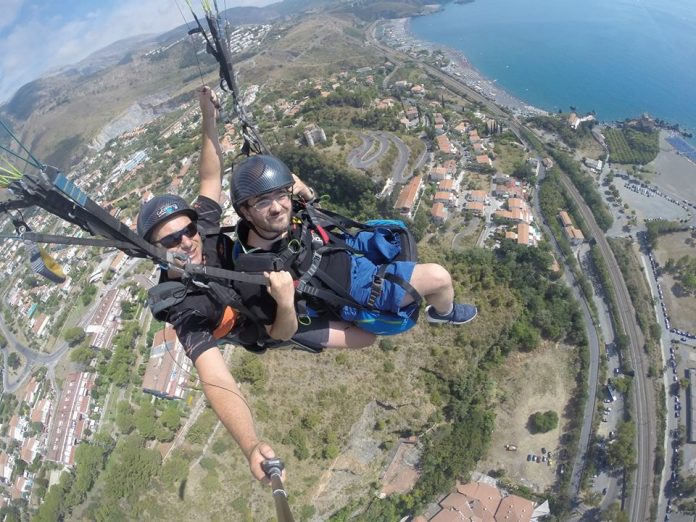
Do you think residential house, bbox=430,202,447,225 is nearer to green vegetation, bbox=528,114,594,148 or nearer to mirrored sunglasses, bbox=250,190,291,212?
green vegetation, bbox=528,114,594,148

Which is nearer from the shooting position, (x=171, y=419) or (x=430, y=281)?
(x=430, y=281)

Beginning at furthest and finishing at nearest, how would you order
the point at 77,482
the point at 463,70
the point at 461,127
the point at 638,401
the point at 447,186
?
the point at 463,70 → the point at 461,127 → the point at 447,186 → the point at 638,401 → the point at 77,482

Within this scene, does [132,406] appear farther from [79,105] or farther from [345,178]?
[79,105]

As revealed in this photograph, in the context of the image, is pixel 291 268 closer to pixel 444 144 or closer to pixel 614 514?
pixel 614 514

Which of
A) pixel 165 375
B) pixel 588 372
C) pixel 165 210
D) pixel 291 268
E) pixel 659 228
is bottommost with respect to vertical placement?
pixel 659 228

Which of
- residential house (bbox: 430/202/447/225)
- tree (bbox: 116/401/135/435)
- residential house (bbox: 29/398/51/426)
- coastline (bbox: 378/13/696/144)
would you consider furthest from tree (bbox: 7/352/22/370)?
coastline (bbox: 378/13/696/144)

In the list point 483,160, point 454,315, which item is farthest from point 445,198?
point 454,315

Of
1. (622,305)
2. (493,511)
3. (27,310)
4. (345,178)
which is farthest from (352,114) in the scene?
(493,511)
